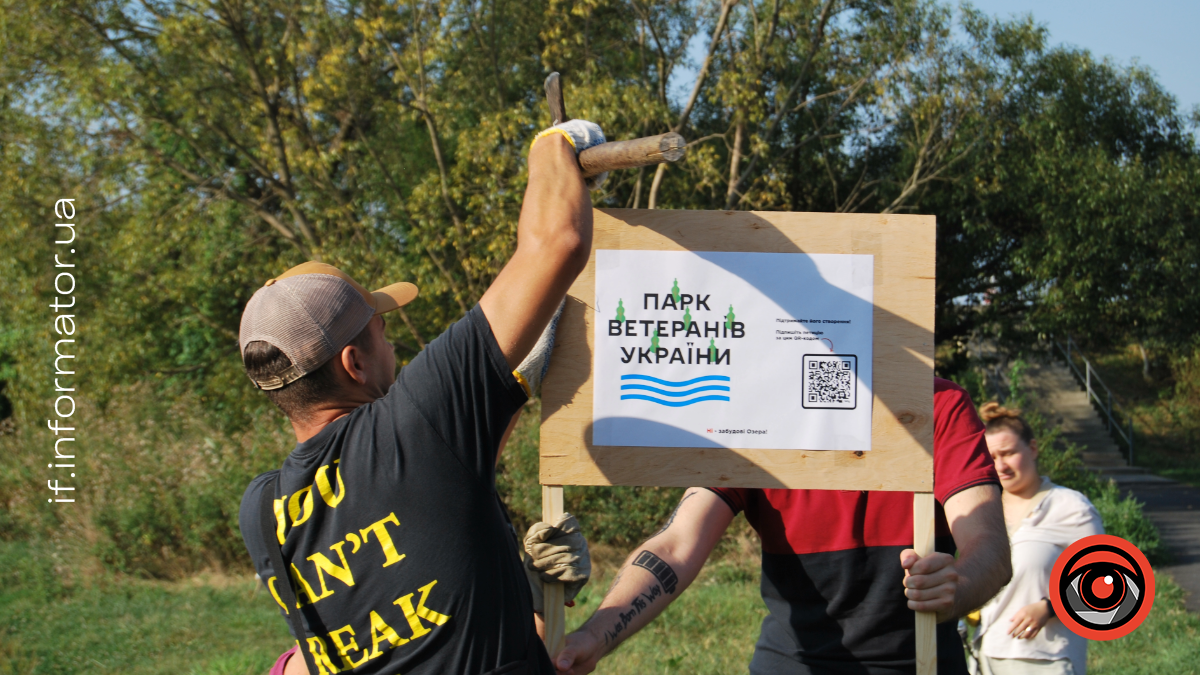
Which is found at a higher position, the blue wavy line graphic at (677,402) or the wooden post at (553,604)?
the blue wavy line graphic at (677,402)

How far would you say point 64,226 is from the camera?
1228 cm

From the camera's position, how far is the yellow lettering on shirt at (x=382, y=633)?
1696mm

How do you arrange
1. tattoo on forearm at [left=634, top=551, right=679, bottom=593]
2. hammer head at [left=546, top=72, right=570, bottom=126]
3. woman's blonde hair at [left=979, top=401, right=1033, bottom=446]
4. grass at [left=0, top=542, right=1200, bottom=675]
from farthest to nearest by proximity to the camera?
grass at [left=0, top=542, right=1200, bottom=675] < woman's blonde hair at [left=979, top=401, right=1033, bottom=446] < tattoo on forearm at [left=634, top=551, right=679, bottom=593] < hammer head at [left=546, top=72, right=570, bottom=126]

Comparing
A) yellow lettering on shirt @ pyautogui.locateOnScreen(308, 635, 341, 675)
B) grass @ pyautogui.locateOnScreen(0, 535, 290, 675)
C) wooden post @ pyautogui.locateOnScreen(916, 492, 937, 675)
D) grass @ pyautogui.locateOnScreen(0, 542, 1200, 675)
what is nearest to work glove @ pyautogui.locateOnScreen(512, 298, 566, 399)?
yellow lettering on shirt @ pyautogui.locateOnScreen(308, 635, 341, 675)

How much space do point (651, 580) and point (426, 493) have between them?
89 cm

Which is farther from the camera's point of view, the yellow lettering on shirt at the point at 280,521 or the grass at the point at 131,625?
the grass at the point at 131,625

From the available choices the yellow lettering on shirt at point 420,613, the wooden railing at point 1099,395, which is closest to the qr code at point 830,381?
the yellow lettering on shirt at point 420,613

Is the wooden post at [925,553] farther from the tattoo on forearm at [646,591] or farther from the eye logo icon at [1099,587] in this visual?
the eye logo icon at [1099,587]

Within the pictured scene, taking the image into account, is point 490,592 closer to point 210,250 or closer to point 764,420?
point 764,420

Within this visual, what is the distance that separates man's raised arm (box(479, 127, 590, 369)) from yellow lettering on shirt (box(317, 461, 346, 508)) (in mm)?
415

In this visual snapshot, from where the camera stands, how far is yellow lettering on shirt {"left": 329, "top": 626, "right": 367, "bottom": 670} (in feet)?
5.68

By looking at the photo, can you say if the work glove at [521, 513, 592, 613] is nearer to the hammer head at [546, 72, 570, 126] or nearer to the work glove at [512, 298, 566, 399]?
the work glove at [512, 298, 566, 399]

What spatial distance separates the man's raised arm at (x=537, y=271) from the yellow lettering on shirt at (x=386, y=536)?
38cm

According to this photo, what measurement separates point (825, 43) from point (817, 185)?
3.37 m
